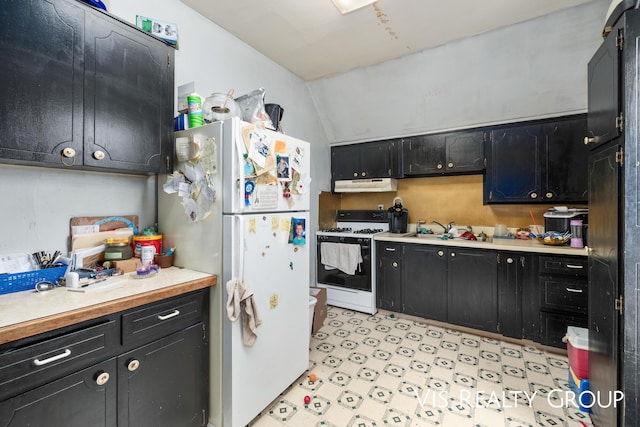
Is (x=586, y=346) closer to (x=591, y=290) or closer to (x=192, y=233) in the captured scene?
(x=591, y=290)

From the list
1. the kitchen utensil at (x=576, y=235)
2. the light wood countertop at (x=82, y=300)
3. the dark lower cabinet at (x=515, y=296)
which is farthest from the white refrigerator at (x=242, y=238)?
the kitchen utensil at (x=576, y=235)

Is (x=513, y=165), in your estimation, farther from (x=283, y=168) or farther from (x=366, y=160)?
(x=283, y=168)

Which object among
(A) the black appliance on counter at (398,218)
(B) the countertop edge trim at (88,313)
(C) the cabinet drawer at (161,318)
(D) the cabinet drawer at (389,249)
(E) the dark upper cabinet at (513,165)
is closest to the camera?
(B) the countertop edge trim at (88,313)

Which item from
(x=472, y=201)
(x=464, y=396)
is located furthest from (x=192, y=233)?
(x=472, y=201)

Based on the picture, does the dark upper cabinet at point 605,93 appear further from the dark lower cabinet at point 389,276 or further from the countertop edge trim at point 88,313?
the countertop edge trim at point 88,313

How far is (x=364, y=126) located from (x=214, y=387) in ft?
10.8

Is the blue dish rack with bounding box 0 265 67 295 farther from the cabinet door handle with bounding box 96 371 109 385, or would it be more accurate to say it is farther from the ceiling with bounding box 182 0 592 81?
the ceiling with bounding box 182 0 592 81

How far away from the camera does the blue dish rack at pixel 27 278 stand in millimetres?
1271

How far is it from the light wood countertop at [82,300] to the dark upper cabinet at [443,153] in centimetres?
284

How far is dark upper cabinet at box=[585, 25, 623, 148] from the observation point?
4.04 ft

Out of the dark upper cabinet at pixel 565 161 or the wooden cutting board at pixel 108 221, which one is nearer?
the wooden cutting board at pixel 108 221

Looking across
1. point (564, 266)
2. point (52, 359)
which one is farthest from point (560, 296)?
point (52, 359)

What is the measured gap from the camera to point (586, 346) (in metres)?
1.81

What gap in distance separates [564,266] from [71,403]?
3.37 m
